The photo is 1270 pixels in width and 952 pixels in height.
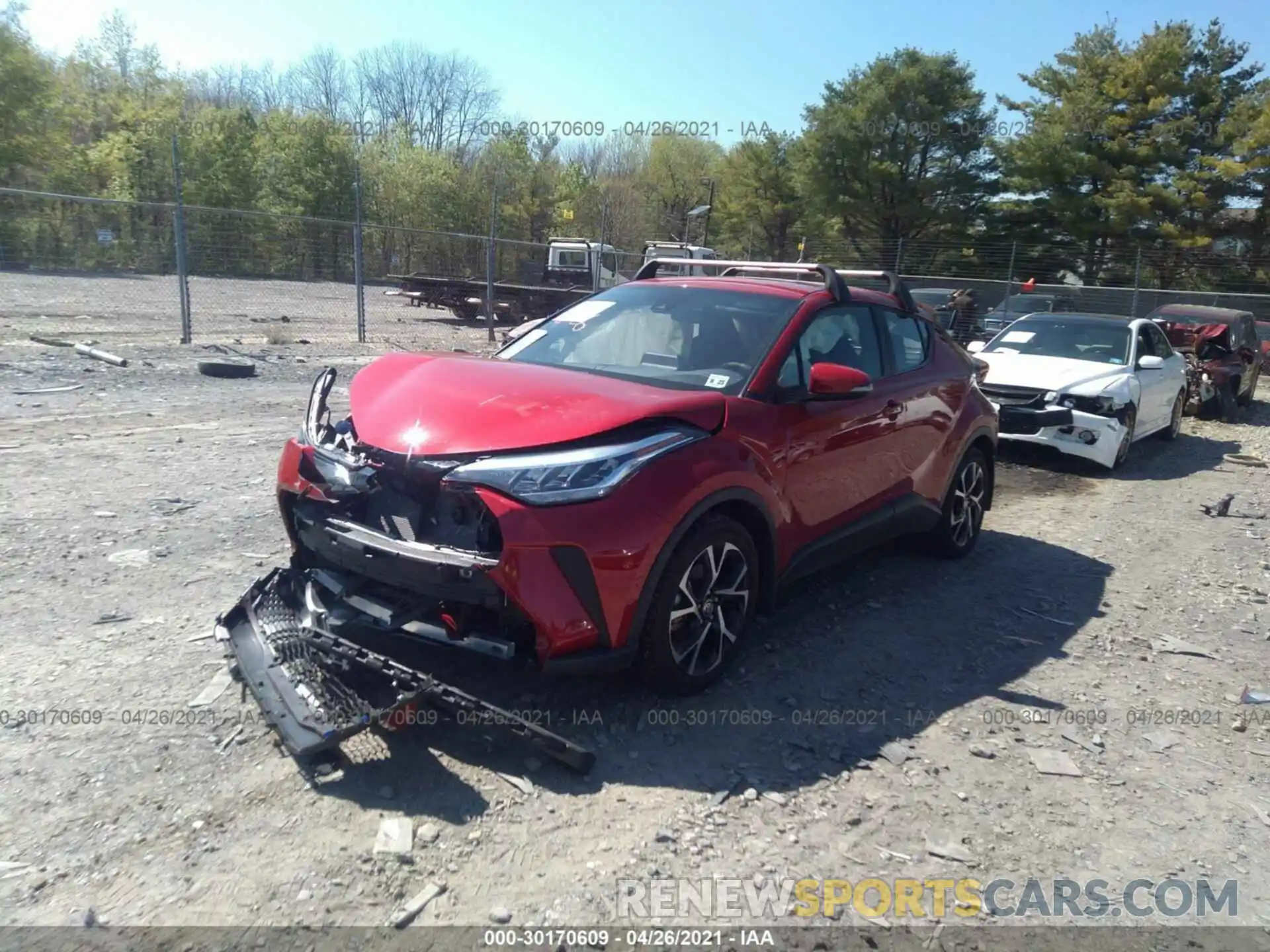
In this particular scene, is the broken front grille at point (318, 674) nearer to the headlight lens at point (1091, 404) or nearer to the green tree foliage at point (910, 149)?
the headlight lens at point (1091, 404)

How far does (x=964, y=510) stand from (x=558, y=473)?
3.77 m

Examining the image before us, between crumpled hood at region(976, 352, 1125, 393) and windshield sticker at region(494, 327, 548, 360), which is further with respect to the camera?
crumpled hood at region(976, 352, 1125, 393)

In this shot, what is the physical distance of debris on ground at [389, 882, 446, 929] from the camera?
99.9 inches

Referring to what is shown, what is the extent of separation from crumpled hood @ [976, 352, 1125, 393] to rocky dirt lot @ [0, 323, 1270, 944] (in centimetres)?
365

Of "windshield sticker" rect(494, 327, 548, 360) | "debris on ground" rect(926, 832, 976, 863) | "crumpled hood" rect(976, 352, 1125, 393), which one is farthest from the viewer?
"crumpled hood" rect(976, 352, 1125, 393)

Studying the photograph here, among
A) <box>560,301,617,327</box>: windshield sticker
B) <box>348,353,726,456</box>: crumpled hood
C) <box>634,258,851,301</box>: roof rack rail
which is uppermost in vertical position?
<box>634,258,851,301</box>: roof rack rail

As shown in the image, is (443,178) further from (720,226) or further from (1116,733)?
(1116,733)

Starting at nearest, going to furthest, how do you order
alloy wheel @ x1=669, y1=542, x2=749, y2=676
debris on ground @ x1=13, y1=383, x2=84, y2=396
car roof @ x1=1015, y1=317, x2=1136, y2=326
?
alloy wheel @ x1=669, y1=542, x2=749, y2=676 → debris on ground @ x1=13, y1=383, x2=84, y2=396 → car roof @ x1=1015, y1=317, x2=1136, y2=326

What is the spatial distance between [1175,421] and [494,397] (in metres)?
10.9

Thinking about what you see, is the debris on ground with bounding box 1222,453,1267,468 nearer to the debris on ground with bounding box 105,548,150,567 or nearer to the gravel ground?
the debris on ground with bounding box 105,548,150,567

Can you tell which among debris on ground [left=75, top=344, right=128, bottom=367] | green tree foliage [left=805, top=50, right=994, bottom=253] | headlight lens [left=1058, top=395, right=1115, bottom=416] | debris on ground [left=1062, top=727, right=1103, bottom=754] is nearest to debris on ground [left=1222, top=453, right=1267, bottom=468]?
headlight lens [left=1058, top=395, right=1115, bottom=416]

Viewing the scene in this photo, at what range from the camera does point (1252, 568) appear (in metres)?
6.46

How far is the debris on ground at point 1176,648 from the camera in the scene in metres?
4.92

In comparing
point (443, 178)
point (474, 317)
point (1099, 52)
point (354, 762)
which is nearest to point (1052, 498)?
point (354, 762)
